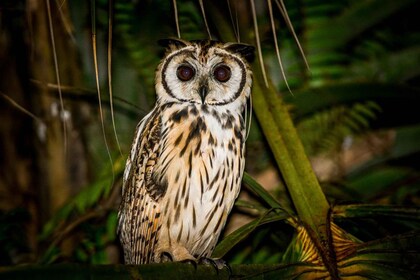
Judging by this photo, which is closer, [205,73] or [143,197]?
[143,197]

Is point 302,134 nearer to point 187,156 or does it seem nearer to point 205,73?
point 205,73

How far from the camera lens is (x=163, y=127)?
2.54 meters

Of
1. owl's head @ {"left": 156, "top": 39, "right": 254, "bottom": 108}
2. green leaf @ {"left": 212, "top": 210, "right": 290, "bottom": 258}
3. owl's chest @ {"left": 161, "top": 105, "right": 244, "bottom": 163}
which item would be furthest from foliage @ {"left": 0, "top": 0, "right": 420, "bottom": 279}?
owl's chest @ {"left": 161, "top": 105, "right": 244, "bottom": 163}

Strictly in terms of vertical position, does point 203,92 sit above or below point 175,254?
above

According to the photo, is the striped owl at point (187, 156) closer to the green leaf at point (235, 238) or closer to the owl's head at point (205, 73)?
the owl's head at point (205, 73)

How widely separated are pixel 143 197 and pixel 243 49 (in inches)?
33.8

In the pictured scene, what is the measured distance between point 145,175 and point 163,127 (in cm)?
25

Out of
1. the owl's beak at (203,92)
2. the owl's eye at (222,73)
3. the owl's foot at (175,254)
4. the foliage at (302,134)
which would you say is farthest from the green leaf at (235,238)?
the owl's eye at (222,73)

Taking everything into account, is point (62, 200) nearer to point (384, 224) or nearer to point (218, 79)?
point (218, 79)

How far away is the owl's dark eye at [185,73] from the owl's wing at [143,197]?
0.22 meters

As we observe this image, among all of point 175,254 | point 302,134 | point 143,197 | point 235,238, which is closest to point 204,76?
point 143,197

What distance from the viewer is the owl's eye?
8.71ft

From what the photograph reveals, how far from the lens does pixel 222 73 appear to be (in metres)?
2.67

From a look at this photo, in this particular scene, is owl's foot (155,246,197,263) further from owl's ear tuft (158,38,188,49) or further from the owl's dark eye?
owl's ear tuft (158,38,188,49)
